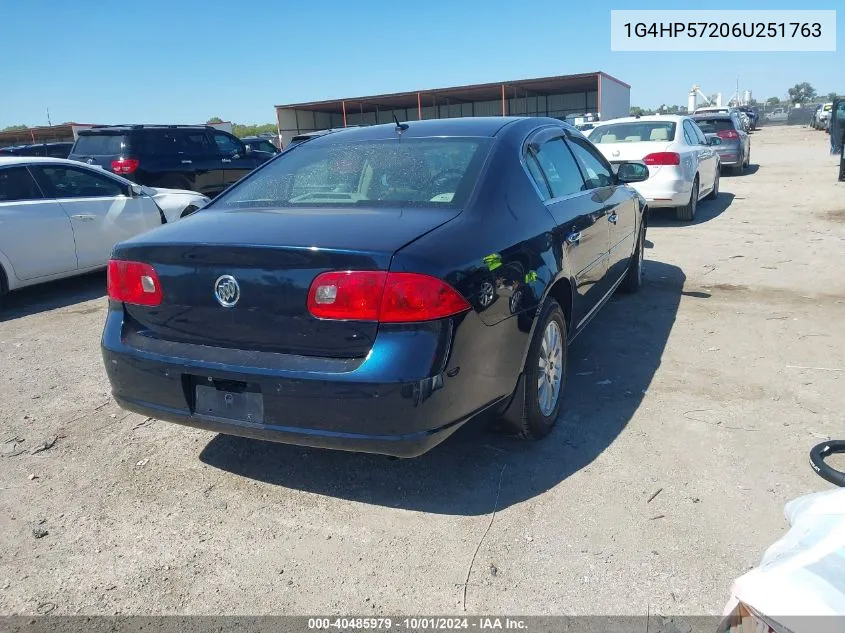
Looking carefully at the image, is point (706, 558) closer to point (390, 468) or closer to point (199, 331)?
point (390, 468)

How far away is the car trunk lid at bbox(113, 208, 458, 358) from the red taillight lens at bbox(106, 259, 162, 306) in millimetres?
37

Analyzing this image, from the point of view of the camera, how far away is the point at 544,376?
345 centimetres

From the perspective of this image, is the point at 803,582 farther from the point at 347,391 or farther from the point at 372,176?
the point at 372,176

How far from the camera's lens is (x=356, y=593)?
8.08 feet

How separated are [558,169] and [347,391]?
224 centimetres

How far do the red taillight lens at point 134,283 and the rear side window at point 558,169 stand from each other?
201 centimetres

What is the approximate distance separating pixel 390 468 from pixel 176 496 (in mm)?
1012

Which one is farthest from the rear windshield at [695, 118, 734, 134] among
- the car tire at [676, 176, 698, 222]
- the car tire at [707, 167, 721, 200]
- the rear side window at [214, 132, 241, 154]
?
the rear side window at [214, 132, 241, 154]

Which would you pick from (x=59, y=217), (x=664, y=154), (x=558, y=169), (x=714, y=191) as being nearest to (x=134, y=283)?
(x=558, y=169)

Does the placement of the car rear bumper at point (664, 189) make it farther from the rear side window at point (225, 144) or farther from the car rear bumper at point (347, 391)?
the car rear bumper at point (347, 391)

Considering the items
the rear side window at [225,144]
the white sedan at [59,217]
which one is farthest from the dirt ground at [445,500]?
the rear side window at [225,144]

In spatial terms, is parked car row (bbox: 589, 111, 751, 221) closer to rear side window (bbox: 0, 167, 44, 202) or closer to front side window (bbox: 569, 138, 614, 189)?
front side window (bbox: 569, 138, 614, 189)

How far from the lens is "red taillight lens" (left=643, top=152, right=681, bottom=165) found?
9672mm

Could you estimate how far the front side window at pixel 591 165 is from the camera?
4613 millimetres
